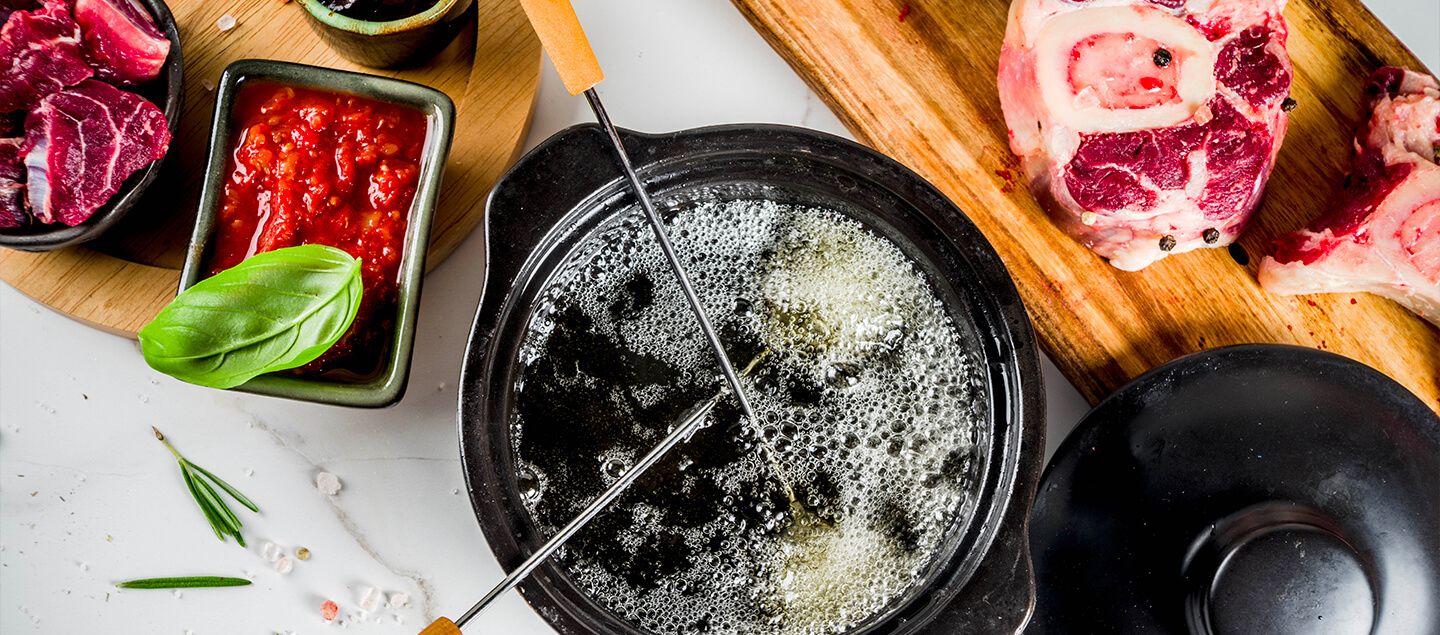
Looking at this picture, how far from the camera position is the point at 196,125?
50.5 inches

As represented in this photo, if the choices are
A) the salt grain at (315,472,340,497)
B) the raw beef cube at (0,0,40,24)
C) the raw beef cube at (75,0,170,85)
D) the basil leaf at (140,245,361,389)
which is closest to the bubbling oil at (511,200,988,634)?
the basil leaf at (140,245,361,389)

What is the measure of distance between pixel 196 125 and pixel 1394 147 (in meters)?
1.84

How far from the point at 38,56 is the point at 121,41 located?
0.36 feet

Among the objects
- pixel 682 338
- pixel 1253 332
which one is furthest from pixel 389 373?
pixel 1253 332

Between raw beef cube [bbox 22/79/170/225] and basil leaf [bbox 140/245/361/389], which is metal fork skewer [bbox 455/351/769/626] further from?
raw beef cube [bbox 22/79/170/225]

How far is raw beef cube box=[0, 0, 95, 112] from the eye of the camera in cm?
109

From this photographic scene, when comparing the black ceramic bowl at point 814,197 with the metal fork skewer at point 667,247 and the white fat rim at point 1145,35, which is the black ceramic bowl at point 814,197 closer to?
the metal fork skewer at point 667,247

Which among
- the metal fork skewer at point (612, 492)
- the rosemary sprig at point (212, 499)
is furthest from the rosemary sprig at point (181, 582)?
the metal fork skewer at point (612, 492)

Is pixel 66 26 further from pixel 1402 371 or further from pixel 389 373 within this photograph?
pixel 1402 371

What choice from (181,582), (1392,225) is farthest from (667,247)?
(1392,225)

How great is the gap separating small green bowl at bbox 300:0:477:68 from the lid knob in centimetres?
129

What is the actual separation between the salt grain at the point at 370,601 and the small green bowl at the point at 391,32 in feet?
2.76

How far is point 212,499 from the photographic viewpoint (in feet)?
4.53

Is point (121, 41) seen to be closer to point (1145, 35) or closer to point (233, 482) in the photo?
point (233, 482)
